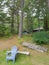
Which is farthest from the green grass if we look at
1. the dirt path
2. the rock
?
the dirt path

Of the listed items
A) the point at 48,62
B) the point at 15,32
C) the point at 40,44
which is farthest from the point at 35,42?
the point at 15,32

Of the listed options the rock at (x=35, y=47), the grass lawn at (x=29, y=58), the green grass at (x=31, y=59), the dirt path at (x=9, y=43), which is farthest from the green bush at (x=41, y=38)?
the dirt path at (x=9, y=43)

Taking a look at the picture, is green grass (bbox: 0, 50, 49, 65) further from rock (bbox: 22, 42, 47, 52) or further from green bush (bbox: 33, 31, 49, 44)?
green bush (bbox: 33, 31, 49, 44)

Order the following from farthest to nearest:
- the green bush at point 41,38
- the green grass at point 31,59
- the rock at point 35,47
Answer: the green bush at point 41,38, the rock at point 35,47, the green grass at point 31,59

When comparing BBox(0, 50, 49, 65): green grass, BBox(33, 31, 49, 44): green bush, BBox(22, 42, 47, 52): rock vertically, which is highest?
BBox(33, 31, 49, 44): green bush

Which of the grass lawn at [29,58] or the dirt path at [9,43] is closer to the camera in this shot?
the grass lawn at [29,58]

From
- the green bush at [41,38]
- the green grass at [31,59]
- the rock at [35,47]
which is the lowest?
the green grass at [31,59]

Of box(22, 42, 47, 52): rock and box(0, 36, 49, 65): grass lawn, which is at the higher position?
box(22, 42, 47, 52): rock

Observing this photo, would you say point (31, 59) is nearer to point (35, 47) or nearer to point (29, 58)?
point (29, 58)

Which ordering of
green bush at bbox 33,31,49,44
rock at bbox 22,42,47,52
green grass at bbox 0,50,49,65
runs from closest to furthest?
1. green grass at bbox 0,50,49,65
2. rock at bbox 22,42,47,52
3. green bush at bbox 33,31,49,44

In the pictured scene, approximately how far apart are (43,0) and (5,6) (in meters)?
2.51

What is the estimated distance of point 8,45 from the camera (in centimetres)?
858

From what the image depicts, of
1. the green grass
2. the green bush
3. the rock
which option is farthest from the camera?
the green bush

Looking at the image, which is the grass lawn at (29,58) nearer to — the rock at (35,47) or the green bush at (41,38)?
the rock at (35,47)
